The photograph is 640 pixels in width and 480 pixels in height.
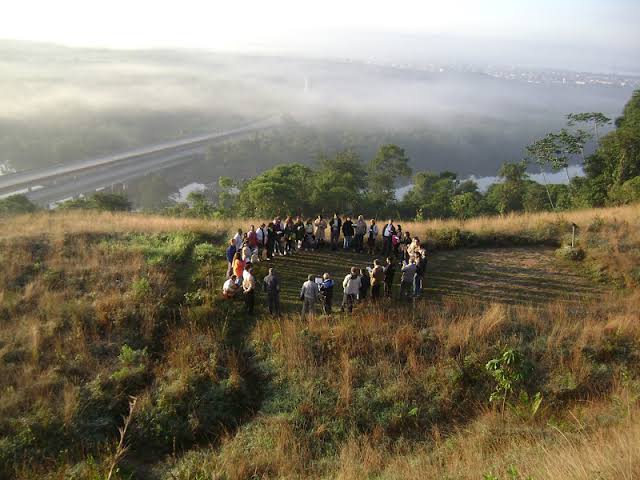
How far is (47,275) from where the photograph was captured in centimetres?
1171

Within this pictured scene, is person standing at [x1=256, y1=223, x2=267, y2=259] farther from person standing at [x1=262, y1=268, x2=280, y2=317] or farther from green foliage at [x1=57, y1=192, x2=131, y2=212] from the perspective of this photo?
green foliage at [x1=57, y1=192, x2=131, y2=212]

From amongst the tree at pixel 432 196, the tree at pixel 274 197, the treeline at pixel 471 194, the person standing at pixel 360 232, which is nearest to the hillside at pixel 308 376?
the person standing at pixel 360 232

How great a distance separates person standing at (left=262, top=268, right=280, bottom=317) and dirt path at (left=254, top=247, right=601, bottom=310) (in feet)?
1.79

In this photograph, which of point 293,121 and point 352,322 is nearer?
point 352,322

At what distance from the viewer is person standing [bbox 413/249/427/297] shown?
36.7 feet

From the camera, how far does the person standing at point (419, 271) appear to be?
440 inches

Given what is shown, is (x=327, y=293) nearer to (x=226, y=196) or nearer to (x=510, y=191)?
(x=226, y=196)

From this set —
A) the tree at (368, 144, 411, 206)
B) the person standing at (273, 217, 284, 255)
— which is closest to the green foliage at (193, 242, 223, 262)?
the person standing at (273, 217, 284, 255)

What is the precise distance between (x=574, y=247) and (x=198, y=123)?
612ft

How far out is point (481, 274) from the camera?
13.2m

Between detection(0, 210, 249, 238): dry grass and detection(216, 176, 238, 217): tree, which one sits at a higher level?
detection(0, 210, 249, 238): dry grass

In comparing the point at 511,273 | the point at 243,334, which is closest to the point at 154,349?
the point at 243,334

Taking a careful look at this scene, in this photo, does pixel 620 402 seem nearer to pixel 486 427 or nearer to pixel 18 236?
pixel 486 427

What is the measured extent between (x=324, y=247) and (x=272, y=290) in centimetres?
504
